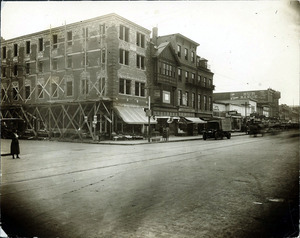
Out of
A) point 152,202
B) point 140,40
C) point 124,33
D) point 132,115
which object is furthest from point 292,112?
point 140,40

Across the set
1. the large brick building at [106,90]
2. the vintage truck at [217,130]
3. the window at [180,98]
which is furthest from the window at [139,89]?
the window at [180,98]

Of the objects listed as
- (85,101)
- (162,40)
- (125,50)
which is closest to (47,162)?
(85,101)

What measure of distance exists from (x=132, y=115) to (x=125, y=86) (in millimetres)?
3257

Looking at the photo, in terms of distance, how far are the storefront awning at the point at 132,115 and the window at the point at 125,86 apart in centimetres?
174

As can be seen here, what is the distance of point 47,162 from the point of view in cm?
1155

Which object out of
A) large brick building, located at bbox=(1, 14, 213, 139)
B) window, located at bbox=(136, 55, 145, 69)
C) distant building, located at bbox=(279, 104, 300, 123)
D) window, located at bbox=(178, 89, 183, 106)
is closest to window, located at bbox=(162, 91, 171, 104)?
Result: large brick building, located at bbox=(1, 14, 213, 139)

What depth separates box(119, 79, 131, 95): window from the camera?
26.4 m

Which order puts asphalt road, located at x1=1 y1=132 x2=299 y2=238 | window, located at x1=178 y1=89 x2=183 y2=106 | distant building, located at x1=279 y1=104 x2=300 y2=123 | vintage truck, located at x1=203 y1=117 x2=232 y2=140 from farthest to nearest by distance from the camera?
window, located at x1=178 y1=89 x2=183 y2=106
vintage truck, located at x1=203 y1=117 x2=232 y2=140
asphalt road, located at x1=1 y1=132 x2=299 y2=238
distant building, located at x1=279 y1=104 x2=300 y2=123

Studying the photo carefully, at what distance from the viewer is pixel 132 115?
84.9 ft

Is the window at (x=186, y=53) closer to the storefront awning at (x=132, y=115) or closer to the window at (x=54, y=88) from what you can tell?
the storefront awning at (x=132, y=115)

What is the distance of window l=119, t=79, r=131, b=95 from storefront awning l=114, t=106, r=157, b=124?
174 centimetres

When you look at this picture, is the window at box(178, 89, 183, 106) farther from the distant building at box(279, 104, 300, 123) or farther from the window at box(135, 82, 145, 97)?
the distant building at box(279, 104, 300, 123)

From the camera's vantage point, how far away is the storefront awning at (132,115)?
24.6 m

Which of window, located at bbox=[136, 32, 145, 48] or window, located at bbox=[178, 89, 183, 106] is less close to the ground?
window, located at bbox=[136, 32, 145, 48]
